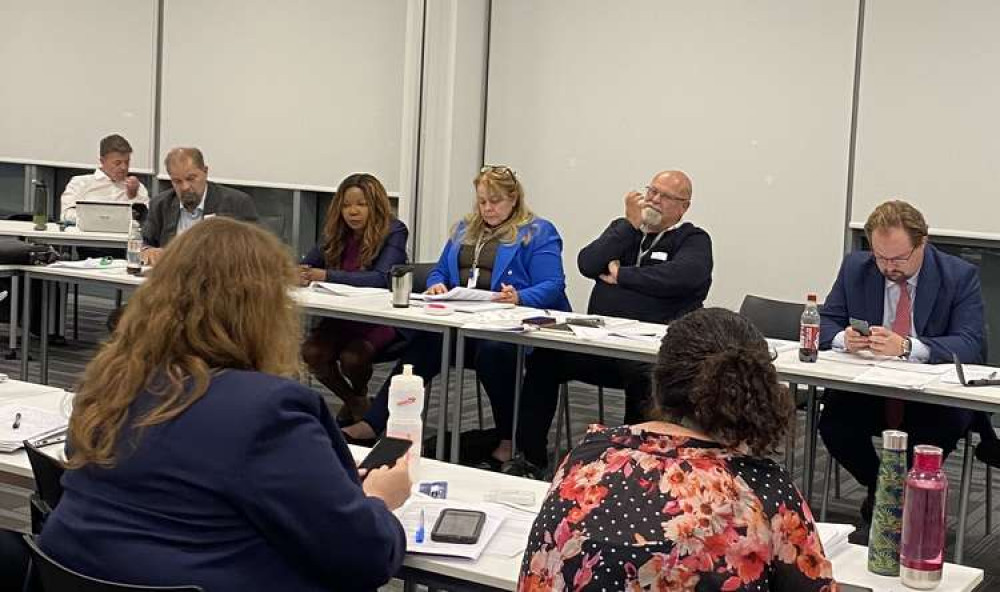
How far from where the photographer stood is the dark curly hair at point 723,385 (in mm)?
1908

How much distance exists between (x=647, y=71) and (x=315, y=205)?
2609 millimetres

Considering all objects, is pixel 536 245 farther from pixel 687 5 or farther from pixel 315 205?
pixel 315 205

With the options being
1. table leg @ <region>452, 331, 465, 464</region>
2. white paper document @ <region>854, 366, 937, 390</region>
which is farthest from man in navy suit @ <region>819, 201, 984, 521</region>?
table leg @ <region>452, 331, 465, 464</region>

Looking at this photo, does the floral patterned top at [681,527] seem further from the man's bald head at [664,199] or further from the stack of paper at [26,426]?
the man's bald head at [664,199]

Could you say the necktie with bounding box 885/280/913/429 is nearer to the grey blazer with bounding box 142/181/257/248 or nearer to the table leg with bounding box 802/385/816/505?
the table leg with bounding box 802/385/816/505

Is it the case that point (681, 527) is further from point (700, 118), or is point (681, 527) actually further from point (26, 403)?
point (700, 118)

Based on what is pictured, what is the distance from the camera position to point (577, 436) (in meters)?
6.26

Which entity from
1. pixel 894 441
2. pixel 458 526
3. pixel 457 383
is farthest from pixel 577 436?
pixel 894 441

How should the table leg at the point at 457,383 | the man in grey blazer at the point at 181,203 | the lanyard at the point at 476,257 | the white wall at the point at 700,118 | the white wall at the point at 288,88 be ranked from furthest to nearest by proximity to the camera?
the white wall at the point at 288,88, the white wall at the point at 700,118, the man in grey blazer at the point at 181,203, the lanyard at the point at 476,257, the table leg at the point at 457,383

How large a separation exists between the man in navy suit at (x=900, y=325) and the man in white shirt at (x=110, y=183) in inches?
190

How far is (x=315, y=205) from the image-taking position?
894 cm

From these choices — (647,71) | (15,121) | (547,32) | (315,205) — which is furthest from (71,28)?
(647,71)

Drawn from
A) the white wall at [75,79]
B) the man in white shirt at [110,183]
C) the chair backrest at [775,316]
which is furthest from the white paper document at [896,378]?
the white wall at [75,79]

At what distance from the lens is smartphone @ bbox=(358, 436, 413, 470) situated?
2.53m
